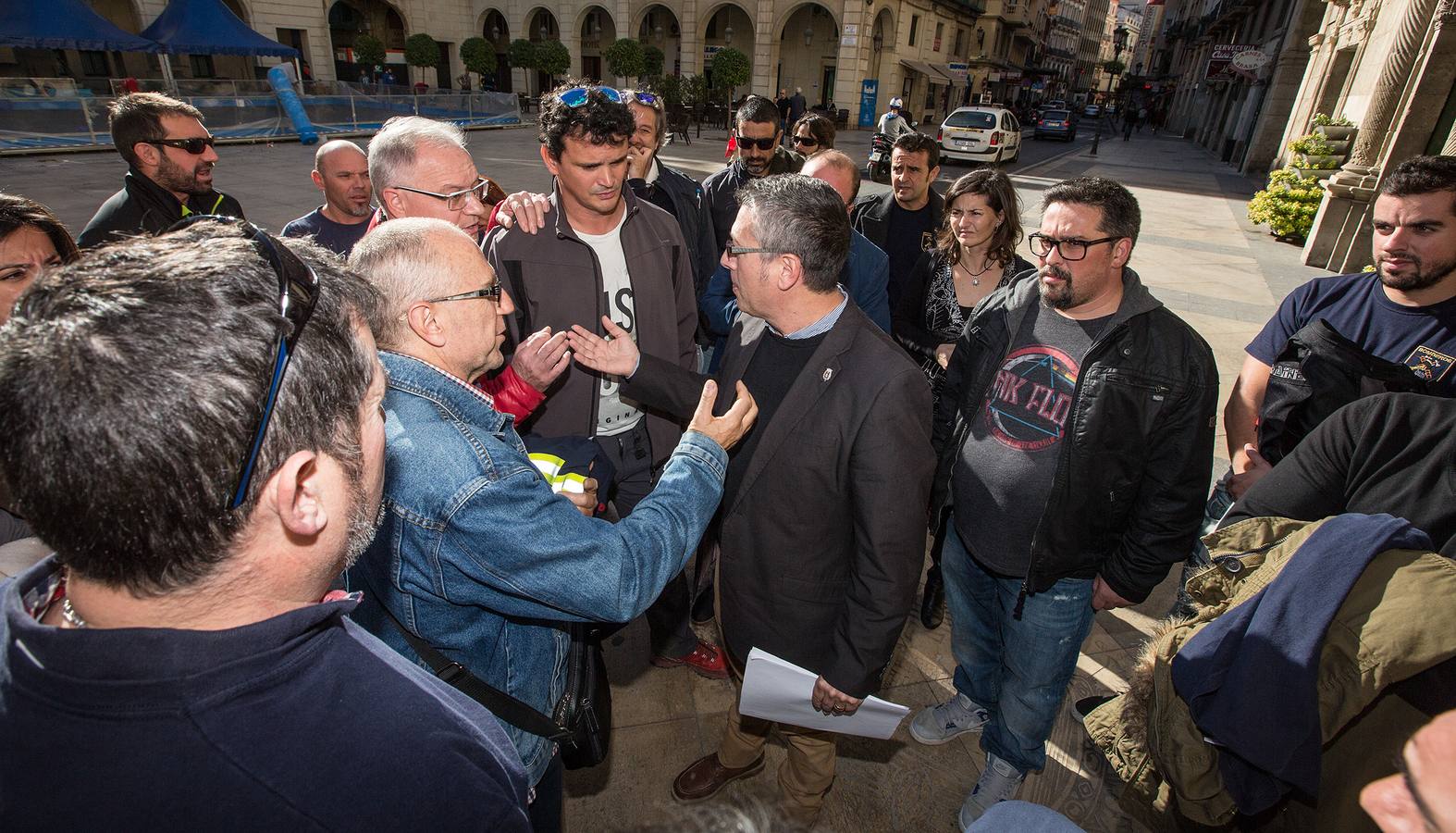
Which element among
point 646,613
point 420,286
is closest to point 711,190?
point 646,613

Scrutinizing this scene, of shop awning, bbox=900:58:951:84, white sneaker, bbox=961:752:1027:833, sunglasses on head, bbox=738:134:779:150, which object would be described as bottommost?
white sneaker, bbox=961:752:1027:833

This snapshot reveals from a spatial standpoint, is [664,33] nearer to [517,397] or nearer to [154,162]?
[154,162]

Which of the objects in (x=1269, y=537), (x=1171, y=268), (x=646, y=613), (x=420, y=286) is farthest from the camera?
(x=1171, y=268)

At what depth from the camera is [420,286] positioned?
1.56m

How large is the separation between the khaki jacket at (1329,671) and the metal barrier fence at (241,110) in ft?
73.6

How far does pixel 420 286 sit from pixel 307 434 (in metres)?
0.75

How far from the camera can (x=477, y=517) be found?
50.6 inches

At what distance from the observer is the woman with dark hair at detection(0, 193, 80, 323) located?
7.00ft

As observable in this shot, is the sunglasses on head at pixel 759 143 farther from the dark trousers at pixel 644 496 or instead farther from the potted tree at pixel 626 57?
the potted tree at pixel 626 57

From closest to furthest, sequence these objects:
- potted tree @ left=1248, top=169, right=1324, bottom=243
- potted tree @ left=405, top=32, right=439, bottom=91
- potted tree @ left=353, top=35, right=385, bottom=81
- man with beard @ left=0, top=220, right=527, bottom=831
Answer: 1. man with beard @ left=0, top=220, right=527, bottom=831
2. potted tree @ left=1248, top=169, right=1324, bottom=243
3. potted tree @ left=353, top=35, right=385, bottom=81
4. potted tree @ left=405, top=32, right=439, bottom=91

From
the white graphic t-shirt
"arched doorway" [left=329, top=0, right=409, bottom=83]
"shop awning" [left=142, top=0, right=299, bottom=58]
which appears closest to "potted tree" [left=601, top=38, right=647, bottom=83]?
"shop awning" [left=142, top=0, right=299, bottom=58]

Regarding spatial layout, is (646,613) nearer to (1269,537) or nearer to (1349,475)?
(1269,537)

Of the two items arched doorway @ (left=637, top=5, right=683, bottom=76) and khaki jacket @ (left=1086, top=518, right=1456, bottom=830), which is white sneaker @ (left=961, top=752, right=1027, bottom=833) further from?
arched doorway @ (left=637, top=5, right=683, bottom=76)

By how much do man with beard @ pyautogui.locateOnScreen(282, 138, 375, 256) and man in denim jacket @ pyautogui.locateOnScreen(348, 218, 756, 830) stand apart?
2541mm
